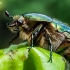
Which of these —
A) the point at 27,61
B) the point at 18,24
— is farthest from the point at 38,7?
the point at 27,61

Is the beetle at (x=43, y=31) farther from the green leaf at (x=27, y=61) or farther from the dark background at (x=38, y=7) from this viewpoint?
the dark background at (x=38, y=7)

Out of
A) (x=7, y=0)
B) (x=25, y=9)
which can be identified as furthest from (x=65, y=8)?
(x=7, y=0)

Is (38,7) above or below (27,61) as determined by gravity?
below

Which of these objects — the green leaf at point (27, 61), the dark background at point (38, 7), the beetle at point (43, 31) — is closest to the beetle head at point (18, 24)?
the beetle at point (43, 31)

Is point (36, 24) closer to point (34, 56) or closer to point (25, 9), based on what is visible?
point (34, 56)

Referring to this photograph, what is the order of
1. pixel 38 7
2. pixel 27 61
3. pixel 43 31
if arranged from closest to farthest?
pixel 27 61, pixel 43 31, pixel 38 7

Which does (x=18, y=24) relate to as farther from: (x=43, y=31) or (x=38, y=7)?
(x=38, y=7)

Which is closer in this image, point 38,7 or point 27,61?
point 27,61

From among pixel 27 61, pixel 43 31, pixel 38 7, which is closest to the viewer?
pixel 27 61
